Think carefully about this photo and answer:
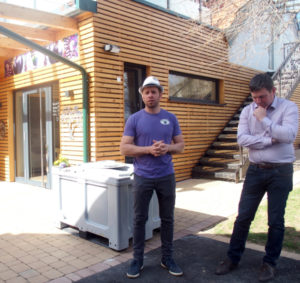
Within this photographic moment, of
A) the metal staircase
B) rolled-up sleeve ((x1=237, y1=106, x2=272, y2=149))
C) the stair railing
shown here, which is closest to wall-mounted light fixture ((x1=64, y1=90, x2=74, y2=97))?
the metal staircase

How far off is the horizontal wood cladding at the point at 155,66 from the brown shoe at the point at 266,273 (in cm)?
399

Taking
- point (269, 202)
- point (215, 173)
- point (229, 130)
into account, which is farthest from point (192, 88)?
point (269, 202)

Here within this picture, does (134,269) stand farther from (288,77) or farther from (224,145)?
(288,77)

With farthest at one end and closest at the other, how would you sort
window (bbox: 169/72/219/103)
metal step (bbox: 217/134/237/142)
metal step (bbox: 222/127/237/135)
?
metal step (bbox: 222/127/237/135), metal step (bbox: 217/134/237/142), window (bbox: 169/72/219/103)

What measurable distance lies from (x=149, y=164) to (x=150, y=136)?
274mm

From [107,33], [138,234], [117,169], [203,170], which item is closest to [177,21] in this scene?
[107,33]

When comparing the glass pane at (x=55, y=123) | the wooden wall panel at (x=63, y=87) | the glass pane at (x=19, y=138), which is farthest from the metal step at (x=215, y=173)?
the glass pane at (x=19, y=138)

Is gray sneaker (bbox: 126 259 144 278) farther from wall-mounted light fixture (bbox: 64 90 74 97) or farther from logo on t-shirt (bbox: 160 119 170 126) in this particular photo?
wall-mounted light fixture (bbox: 64 90 74 97)

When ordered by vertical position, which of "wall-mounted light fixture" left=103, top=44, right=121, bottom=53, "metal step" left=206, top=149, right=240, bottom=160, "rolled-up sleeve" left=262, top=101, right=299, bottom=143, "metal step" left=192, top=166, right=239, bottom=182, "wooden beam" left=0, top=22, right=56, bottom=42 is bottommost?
"metal step" left=192, top=166, right=239, bottom=182

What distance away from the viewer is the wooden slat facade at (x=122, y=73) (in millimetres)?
6445

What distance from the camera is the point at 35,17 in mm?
6082

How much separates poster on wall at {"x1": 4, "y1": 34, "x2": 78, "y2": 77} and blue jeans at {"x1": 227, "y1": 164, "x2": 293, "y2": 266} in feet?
16.2

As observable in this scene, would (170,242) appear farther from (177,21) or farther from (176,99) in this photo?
(177,21)

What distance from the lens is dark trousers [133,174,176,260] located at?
313 centimetres
